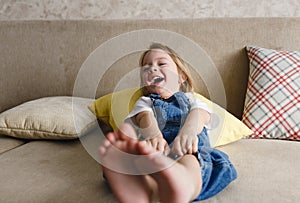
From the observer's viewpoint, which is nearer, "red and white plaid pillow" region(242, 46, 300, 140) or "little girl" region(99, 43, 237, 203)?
"little girl" region(99, 43, 237, 203)

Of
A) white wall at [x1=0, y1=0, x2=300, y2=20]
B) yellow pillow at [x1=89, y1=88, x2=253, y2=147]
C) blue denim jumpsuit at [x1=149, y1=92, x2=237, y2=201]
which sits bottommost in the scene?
yellow pillow at [x1=89, y1=88, x2=253, y2=147]

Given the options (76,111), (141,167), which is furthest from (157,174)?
(76,111)

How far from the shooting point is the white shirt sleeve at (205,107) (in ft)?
4.78

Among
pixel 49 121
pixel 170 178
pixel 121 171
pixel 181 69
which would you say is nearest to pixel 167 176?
pixel 170 178

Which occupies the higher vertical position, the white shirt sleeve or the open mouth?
the open mouth

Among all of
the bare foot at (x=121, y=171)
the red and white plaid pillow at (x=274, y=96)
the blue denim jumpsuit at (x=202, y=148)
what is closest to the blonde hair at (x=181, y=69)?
the blue denim jumpsuit at (x=202, y=148)

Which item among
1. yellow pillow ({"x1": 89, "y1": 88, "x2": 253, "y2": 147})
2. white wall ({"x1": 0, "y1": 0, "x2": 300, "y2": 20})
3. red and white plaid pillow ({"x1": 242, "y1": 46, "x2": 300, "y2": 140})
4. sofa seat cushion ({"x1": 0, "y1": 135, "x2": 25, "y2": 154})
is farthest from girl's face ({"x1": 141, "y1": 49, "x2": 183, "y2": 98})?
white wall ({"x1": 0, "y1": 0, "x2": 300, "y2": 20})

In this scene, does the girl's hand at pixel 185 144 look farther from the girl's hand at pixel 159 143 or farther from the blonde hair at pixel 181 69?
the blonde hair at pixel 181 69

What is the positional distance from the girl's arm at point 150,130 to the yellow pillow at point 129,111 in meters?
0.18

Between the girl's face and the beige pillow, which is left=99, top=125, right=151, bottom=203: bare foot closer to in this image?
the girl's face

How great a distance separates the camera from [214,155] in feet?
4.30

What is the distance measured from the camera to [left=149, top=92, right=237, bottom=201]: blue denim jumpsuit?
3.95ft

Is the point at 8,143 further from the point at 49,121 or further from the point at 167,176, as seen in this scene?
the point at 167,176

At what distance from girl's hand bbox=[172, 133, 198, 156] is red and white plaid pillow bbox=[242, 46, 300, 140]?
56 centimetres
